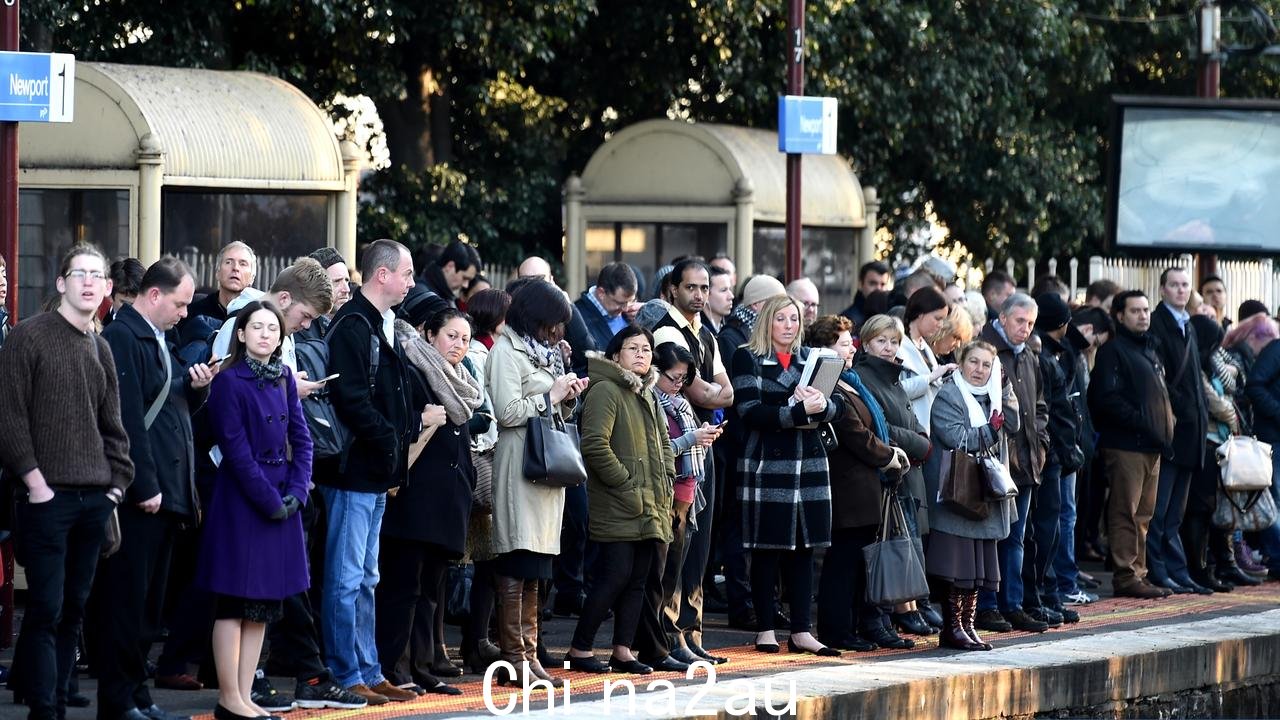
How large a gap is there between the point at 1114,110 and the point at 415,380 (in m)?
10.8

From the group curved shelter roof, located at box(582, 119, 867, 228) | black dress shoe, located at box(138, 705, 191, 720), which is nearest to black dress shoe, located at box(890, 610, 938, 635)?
black dress shoe, located at box(138, 705, 191, 720)

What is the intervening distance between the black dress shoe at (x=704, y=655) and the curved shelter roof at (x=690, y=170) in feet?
26.1

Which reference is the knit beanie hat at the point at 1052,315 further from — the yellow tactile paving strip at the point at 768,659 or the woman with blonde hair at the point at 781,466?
the woman with blonde hair at the point at 781,466

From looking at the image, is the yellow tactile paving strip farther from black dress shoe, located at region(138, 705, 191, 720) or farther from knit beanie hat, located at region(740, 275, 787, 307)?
knit beanie hat, located at region(740, 275, 787, 307)

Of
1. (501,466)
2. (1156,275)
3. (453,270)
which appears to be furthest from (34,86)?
(1156,275)

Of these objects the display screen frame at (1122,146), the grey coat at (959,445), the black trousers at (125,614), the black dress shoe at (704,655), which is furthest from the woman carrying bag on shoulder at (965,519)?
the display screen frame at (1122,146)

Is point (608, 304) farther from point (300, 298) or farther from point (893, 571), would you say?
point (300, 298)

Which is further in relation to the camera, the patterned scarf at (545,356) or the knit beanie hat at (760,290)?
the knit beanie hat at (760,290)

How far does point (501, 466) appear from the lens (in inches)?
365

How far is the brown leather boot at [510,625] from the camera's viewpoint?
9.23 meters

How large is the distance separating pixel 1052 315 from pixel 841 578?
2.76 meters

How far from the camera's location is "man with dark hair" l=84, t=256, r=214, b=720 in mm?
7918

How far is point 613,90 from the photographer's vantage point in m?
21.7

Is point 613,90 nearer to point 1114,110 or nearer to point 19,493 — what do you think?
point 1114,110
